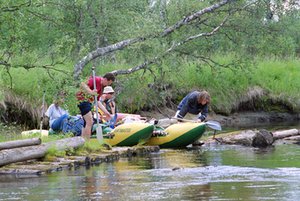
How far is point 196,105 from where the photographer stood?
2167 cm

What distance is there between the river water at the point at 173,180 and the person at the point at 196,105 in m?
3.33

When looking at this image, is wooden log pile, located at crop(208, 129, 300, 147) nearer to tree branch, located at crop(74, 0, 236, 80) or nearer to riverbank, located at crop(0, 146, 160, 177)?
riverbank, located at crop(0, 146, 160, 177)

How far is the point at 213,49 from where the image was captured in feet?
118

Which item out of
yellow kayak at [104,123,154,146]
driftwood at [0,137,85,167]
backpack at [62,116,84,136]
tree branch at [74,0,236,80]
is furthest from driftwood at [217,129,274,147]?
tree branch at [74,0,236,80]

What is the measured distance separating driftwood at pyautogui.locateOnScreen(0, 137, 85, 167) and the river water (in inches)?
23.5

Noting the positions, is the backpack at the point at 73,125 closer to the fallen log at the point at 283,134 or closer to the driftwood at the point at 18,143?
the driftwood at the point at 18,143

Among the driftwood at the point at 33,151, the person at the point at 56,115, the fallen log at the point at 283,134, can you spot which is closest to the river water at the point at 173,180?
the driftwood at the point at 33,151

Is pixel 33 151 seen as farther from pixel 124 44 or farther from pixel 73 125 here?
pixel 124 44

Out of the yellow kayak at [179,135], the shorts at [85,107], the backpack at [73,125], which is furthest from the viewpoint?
the yellow kayak at [179,135]

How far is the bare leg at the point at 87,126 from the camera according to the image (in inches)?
725

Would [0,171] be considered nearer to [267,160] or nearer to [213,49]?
[267,160]

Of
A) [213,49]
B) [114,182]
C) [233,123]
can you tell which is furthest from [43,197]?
[213,49]

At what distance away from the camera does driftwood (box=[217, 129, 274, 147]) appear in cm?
2108

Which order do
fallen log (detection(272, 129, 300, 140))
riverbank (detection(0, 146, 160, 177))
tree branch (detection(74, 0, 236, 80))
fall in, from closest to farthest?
riverbank (detection(0, 146, 160, 177)), fallen log (detection(272, 129, 300, 140)), tree branch (detection(74, 0, 236, 80))
